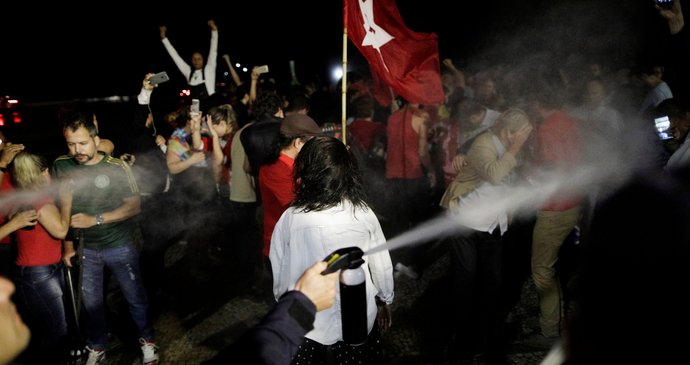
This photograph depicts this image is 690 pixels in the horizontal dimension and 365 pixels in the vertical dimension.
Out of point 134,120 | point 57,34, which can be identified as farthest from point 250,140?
point 57,34

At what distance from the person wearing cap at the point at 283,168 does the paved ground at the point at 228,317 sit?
147 cm

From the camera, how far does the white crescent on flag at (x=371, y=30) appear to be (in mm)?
4438

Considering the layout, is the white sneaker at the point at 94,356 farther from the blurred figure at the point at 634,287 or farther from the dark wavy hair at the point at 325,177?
the blurred figure at the point at 634,287

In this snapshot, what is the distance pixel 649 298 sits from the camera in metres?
1.07

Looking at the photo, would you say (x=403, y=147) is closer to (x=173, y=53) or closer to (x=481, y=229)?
(x=481, y=229)

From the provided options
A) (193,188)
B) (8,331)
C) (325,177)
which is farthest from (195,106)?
(8,331)

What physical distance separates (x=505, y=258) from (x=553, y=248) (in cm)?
203

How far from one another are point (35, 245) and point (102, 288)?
0.71m

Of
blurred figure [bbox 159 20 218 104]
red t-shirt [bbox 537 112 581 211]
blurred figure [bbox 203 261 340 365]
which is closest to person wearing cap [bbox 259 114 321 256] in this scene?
blurred figure [bbox 203 261 340 365]

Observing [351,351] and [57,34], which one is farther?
[57,34]

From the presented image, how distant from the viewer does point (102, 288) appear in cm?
398

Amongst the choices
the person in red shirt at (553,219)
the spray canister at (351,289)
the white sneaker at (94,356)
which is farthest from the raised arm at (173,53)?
the spray canister at (351,289)

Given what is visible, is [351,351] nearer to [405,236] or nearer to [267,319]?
[267,319]

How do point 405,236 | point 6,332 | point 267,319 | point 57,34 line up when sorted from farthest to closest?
point 57,34 < point 405,236 < point 267,319 < point 6,332
